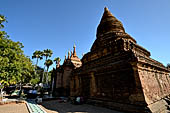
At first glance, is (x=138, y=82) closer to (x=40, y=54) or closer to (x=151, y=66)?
(x=151, y=66)

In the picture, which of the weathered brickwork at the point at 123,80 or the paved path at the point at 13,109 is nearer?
the weathered brickwork at the point at 123,80

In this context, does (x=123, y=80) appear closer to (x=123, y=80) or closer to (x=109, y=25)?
(x=123, y=80)

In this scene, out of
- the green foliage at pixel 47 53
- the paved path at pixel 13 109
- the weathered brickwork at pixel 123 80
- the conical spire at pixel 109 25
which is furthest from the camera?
the green foliage at pixel 47 53

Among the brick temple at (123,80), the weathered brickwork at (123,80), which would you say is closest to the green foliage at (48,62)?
the brick temple at (123,80)

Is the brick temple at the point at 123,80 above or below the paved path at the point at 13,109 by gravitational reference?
above

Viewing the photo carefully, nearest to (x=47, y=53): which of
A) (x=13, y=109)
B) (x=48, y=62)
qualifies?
(x=48, y=62)

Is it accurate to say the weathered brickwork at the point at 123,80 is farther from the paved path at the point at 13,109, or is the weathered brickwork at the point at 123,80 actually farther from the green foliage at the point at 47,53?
the green foliage at the point at 47,53

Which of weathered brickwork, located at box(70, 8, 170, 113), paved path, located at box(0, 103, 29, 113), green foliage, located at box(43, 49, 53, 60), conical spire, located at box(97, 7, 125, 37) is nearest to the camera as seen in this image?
weathered brickwork, located at box(70, 8, 170, 113)

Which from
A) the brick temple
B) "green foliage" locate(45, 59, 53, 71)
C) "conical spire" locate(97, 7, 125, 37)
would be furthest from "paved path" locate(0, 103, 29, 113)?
"green foliage" locate(45, 59, 53, 71)

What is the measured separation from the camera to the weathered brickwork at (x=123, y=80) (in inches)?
242

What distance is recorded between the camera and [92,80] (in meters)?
9.87

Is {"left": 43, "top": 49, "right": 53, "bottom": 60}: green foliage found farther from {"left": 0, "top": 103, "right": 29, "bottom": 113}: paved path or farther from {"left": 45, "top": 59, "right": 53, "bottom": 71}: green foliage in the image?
{"left": 0, "top": 103, "right": 29, "bottom": 113}: paved path

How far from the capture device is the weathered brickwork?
615 centimetres

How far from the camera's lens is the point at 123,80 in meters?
7.14
